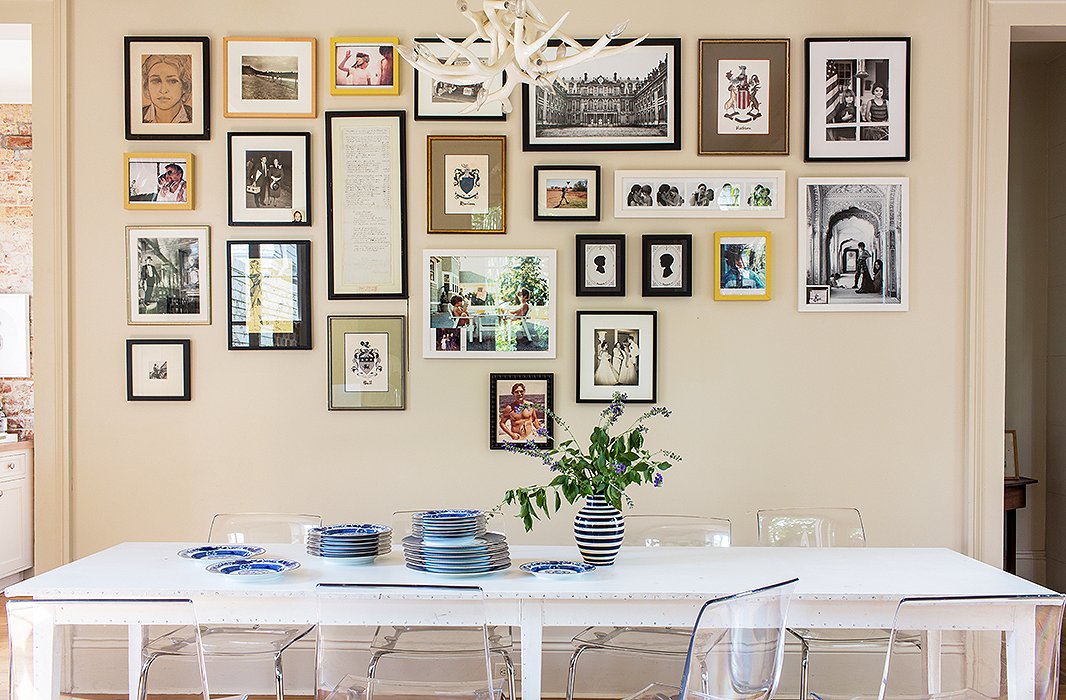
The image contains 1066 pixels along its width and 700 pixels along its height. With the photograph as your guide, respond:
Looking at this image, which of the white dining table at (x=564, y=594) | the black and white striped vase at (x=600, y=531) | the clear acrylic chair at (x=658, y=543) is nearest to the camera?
the white dining table at (x=564, y=594)

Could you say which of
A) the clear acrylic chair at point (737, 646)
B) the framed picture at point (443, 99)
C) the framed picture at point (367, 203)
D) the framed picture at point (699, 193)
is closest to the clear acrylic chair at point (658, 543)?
the clear acrylic chair at point (737, 646)

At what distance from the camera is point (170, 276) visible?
12.2 ft

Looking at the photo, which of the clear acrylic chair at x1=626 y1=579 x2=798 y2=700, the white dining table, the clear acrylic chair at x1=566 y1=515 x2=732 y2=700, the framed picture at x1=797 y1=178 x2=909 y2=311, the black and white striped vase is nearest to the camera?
A: the clear acrylic chair at x1=626 y1=579 x2=798 y2=700

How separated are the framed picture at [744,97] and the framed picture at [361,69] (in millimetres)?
1249

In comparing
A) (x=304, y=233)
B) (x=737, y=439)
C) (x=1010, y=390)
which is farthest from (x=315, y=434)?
(x=1010, y=390)

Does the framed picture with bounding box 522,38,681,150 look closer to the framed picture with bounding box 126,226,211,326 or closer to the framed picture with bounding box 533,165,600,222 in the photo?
the framed picture with bounding box 533,165,600,222

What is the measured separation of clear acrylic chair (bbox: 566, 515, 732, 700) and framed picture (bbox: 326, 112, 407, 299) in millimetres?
1322

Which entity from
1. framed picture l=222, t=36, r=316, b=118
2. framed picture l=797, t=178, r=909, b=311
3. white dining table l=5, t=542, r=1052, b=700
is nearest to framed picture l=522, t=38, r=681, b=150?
framed picture l=797, t=178, r=909, b=311

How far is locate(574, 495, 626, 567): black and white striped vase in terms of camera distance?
2756mm

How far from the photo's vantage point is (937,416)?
368 cm

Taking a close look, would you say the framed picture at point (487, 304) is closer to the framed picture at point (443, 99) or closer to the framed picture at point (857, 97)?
the framed picture at point (443, 99)

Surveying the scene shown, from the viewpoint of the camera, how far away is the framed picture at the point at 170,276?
3723 millimetres

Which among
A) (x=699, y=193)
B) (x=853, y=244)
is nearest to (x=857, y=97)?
(x=853, y=244)

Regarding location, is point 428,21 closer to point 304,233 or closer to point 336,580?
point 304,233
